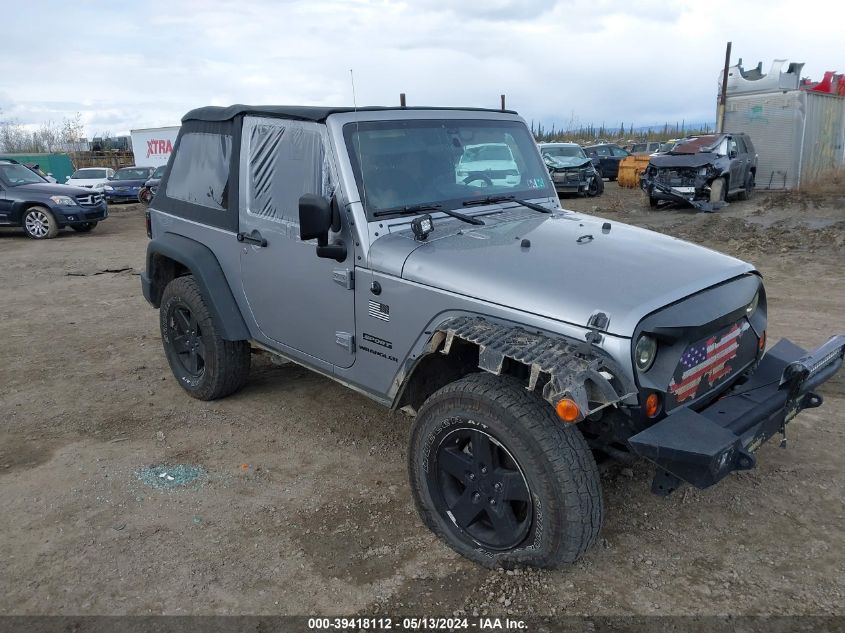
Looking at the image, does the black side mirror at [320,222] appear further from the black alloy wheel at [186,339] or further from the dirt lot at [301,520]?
the black alloy wheel at [186,339]

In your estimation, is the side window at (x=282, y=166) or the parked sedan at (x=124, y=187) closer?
the side window at (x=282, y=166)

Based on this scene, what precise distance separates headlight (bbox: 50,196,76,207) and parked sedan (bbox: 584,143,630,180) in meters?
18.3

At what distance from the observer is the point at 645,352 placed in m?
2.72

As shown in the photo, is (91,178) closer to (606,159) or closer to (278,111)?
(606,159)

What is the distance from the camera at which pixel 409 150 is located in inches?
147

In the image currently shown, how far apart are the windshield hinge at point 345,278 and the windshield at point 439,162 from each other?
1.04 feet

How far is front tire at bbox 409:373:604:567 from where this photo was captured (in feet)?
8.71

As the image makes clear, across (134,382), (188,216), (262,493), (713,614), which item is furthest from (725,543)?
(134,382)

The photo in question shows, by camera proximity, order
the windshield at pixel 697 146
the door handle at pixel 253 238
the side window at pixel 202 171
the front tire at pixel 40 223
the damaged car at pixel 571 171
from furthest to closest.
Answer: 1. the damaged car at pixel 571 171
2. the windshield at pixel 697 146
3. the front tire at pixel 40 223
4. the side window at pixel 202 171
5. the door handle at pixel 253 238

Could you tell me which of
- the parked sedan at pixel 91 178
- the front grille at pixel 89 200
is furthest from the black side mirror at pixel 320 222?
the parked sedan at pixel 91 178

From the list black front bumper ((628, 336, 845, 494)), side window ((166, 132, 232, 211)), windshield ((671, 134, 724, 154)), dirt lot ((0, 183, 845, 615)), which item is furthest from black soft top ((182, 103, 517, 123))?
windshield ((671, 134, 724, 154))

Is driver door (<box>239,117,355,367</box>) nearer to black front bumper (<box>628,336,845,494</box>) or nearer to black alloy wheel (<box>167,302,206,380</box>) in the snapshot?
black alloy wheel (<box>167,302,206,380</box>)

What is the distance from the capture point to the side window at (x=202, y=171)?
442 centimetres

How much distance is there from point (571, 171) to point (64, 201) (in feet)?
42.1
